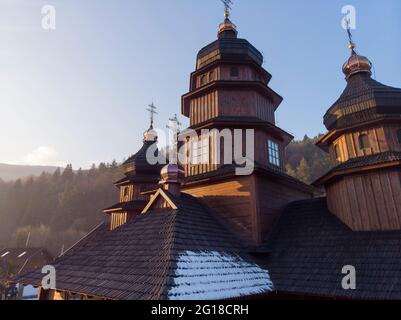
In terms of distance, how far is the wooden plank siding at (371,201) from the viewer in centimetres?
942

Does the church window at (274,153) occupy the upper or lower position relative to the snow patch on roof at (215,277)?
upper

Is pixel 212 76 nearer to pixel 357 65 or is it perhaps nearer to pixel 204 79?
pixel 204 79

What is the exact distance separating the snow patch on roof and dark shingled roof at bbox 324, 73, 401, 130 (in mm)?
7093

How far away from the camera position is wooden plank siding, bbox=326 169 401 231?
9.42 m

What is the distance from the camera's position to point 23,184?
88.4 m

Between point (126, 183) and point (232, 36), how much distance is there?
45.5 ft

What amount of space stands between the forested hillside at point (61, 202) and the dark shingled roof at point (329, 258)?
47452 millimetres

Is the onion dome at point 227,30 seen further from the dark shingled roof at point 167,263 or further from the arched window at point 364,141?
the dark shingled roof at point 167,263

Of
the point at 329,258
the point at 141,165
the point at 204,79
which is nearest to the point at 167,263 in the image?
the point at 329,258

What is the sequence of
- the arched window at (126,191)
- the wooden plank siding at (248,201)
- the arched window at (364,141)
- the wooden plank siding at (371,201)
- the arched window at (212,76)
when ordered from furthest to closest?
the arched window at (126,191) → the arched window at (212,76) → the arched window at (364,141) → the wooden plank siding at (248,201) → the wooden plank siding at (371,201)

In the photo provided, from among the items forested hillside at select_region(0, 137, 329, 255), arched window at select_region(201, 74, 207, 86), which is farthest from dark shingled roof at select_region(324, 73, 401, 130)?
forested hillside at select_region(0, 137, 329, 255)

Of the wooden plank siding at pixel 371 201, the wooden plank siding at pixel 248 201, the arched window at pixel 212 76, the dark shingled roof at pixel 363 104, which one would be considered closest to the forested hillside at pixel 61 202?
the dark shingled roof at pixel 363 104

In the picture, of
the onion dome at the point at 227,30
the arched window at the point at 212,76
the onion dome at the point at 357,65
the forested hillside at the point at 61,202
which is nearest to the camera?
the onion dome at the point at 357,65
